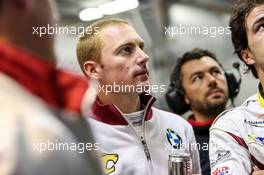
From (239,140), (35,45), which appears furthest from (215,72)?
(35,45)

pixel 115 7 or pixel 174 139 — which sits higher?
pixel 115 7

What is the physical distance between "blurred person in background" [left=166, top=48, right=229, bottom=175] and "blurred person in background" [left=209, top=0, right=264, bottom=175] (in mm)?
65

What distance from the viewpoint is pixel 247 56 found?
100 cm

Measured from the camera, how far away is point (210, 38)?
1000mm

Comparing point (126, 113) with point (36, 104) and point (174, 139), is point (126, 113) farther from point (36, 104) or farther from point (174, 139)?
point (36, 104)

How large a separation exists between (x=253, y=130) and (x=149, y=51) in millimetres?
312

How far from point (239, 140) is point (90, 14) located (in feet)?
1.42

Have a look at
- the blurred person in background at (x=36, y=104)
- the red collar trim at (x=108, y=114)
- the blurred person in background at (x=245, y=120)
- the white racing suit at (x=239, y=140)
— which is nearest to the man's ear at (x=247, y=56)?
the blurred person in background at (x=245, y=120)

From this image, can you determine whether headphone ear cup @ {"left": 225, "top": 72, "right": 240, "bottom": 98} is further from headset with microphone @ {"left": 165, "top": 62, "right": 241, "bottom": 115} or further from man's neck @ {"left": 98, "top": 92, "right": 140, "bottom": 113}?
man's neck @ {"left": 98, "top": 92, "right": 140, "bottom": 113}

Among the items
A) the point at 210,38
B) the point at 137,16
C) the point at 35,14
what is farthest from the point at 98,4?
the point at 35,14

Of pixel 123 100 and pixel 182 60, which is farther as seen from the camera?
pixel 182 60

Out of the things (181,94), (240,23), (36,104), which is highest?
(240,23)

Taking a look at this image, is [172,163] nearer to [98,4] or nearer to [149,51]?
[149,51]

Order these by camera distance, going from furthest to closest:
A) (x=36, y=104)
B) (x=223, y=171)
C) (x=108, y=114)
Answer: (x=108, y=114) → (x=223, y=171) → (x=36, y=104)
